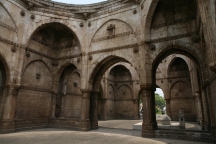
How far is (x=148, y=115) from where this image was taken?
8273 millimetres

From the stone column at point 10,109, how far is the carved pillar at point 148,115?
778 cm

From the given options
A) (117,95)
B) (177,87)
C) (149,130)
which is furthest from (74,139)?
(117,95)

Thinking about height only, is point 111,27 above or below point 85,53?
above

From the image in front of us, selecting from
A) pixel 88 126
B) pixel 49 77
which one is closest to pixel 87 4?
pixel 49 77

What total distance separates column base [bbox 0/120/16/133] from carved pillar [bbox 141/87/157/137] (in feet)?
25.2

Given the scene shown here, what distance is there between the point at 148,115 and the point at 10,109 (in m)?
8.19

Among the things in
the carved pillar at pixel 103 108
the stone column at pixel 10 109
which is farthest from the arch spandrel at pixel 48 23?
the carved pillar at pixel 103 108

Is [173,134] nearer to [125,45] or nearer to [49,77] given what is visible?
[125,45]

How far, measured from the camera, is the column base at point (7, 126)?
28.9 ft

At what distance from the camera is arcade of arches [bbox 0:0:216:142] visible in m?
8.26

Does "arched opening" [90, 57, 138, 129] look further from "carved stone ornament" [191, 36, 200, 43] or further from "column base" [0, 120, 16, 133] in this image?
"carved stone ornament" [191, 36, 200, 43]

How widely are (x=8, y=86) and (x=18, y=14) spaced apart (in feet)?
15.7

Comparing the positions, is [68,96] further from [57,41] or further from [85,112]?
[57,41]

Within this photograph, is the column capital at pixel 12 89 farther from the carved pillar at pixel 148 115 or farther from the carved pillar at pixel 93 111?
the carved pillar at pixel 148 115
